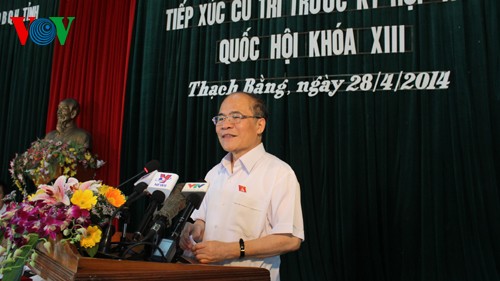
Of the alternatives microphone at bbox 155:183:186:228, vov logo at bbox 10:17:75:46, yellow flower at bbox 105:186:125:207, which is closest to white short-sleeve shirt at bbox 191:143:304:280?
microphone at bbox 155:183:186:228

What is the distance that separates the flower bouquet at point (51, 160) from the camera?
3799mm

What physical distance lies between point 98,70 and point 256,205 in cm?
346

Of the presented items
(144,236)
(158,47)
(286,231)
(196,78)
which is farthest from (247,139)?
(158,47)

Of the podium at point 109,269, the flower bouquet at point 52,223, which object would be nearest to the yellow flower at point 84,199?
the flower bouquet at point 52,223

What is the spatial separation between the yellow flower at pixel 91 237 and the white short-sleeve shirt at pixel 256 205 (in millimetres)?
654

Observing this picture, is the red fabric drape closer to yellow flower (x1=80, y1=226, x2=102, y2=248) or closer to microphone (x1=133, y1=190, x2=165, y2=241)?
microphone (x1=133, y1=190, x2=165, y2=241)

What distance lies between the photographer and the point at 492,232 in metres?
3.08

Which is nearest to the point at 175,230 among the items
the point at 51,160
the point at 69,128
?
the point at 51,160

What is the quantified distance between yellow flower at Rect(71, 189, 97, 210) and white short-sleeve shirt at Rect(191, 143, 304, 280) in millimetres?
677

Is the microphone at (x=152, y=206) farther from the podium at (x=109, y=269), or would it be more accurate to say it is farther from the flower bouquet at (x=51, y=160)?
the flower bouquet at (x=51, y=160)

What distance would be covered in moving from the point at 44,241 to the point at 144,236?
0.91 feet

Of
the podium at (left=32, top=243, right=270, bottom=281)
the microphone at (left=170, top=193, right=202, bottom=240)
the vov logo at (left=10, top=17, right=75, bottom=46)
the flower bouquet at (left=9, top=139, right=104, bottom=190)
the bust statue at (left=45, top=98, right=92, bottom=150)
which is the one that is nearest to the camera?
the podium at (left=32, top=243, right=270, bottom=281)

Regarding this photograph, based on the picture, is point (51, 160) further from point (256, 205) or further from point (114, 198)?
point (114, 198)

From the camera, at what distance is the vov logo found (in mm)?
4766
